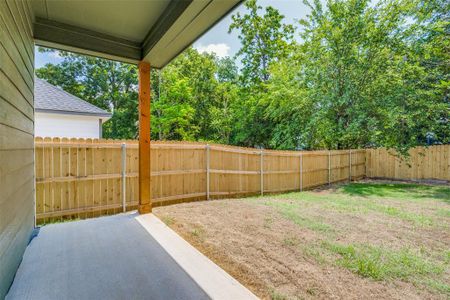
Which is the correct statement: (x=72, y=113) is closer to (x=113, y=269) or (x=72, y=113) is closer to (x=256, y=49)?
(x=113, y=269)

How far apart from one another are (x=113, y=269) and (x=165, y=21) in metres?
2.61

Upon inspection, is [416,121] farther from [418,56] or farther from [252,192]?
[252,192]

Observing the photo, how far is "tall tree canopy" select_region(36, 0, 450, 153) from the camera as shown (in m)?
9.13

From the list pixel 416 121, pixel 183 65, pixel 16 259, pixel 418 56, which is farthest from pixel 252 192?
pixel 183 65

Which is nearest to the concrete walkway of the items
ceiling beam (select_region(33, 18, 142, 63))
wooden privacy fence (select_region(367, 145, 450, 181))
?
ceiling beam (select_region(33, 18, 142, 63))

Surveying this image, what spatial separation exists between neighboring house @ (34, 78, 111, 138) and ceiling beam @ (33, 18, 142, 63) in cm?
447

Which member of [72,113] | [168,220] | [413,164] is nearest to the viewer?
[168,220]

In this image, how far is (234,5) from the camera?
6.73 feet

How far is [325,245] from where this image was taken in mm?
3217

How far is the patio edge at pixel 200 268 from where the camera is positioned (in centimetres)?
197

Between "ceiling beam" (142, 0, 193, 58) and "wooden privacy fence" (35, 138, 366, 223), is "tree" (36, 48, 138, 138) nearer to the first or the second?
"wooden privacy fence" (35, 138, 366, 223)

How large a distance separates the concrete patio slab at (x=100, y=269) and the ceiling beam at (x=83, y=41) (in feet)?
8.51

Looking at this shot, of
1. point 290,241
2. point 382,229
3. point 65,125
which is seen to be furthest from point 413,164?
point 65,125

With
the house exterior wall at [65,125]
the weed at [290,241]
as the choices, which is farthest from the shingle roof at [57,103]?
the weed at [290,241]
